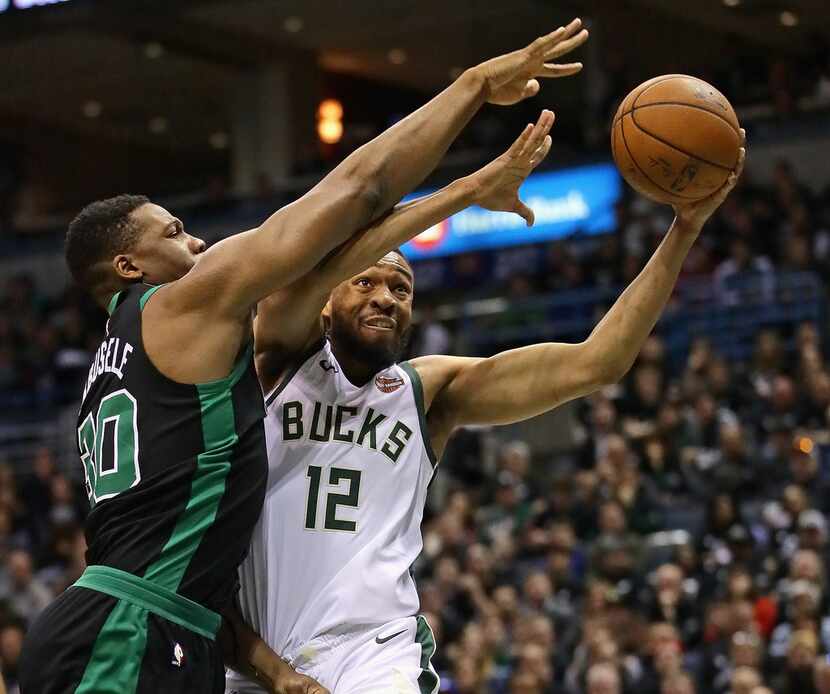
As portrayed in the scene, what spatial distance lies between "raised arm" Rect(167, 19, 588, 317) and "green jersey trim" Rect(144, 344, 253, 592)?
0.27m

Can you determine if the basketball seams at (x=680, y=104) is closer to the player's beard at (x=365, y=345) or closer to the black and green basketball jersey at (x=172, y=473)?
the player's beard at (x=365, y=345)

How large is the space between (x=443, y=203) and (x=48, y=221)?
23.6m

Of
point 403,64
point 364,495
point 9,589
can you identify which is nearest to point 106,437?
point 364,495

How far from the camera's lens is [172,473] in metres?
4.15

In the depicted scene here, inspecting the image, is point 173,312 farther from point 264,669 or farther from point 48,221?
point 48,221

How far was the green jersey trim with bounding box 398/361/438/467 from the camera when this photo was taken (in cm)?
482

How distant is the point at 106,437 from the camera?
4258 mm

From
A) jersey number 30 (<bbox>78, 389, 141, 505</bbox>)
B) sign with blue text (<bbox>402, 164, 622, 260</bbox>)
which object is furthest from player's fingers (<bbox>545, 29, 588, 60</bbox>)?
sign with blue text (<bbox>402, 164, 622, 260</bbox>)

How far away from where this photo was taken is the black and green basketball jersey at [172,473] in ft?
13.6

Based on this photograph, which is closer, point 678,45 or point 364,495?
point 364,495

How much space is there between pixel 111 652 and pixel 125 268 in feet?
3.55

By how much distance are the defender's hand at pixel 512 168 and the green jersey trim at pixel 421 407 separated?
26.6 inches

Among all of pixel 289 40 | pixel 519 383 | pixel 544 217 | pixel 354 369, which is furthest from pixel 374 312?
pixel 289 40

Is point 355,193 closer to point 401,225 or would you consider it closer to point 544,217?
point 401,225
